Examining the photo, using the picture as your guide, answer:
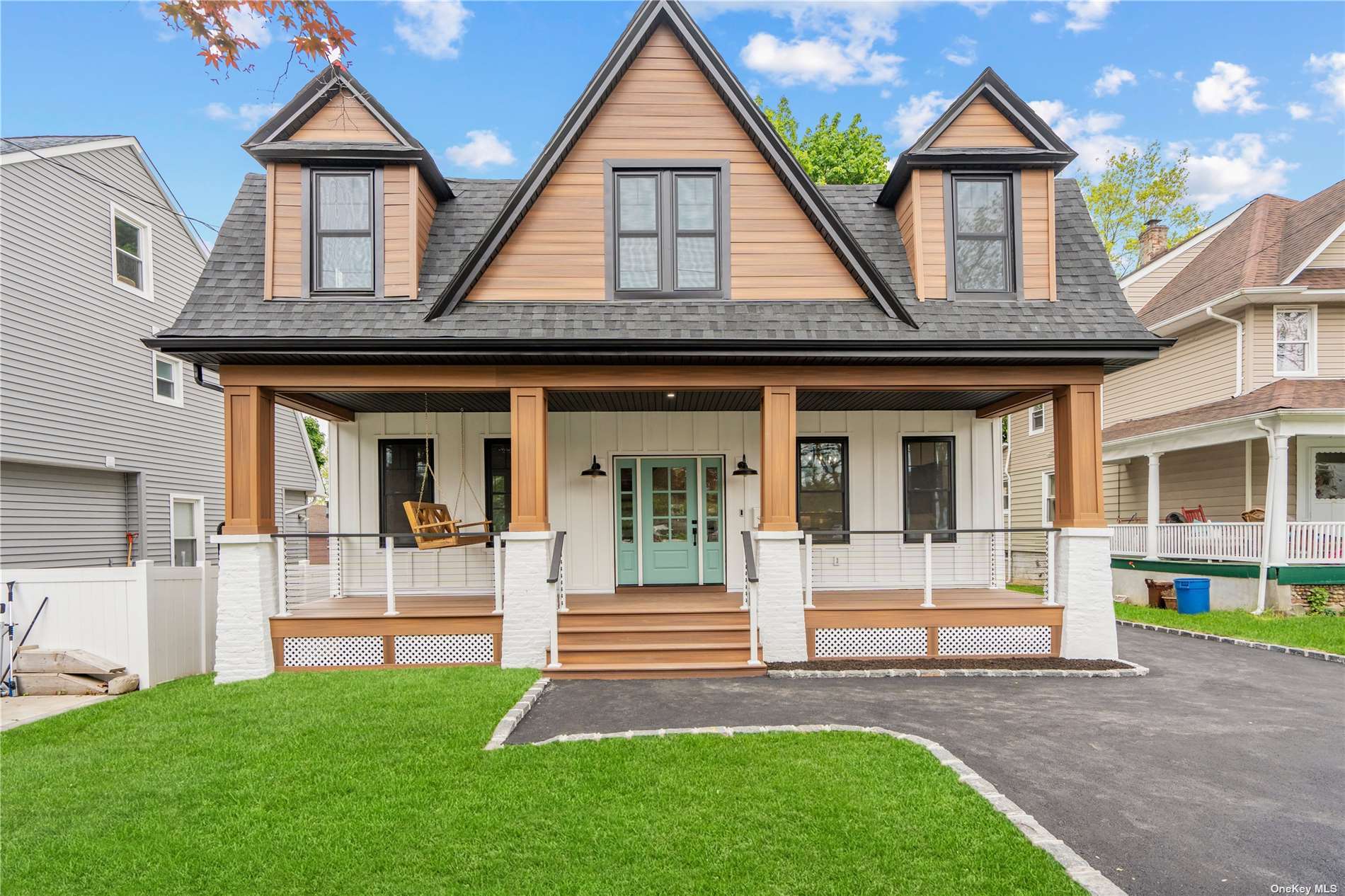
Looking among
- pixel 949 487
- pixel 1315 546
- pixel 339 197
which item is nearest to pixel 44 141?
pixel 339 197

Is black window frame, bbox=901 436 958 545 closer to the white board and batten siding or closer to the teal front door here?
the white board and batten siding

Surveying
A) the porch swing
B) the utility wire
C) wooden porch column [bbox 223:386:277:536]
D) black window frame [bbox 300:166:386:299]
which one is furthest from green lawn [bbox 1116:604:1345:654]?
the utility wire

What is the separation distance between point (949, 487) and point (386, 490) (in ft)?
26.9

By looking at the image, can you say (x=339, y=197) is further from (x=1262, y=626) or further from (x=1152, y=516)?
(x=1152, y=516)

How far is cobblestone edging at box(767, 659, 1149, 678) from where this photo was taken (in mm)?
7699

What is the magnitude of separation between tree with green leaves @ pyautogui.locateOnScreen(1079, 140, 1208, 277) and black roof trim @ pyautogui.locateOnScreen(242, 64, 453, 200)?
82.1 ft

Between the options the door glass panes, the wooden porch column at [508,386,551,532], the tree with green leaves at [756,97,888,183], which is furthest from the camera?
the tree with green leaves at [756,97,888,183]

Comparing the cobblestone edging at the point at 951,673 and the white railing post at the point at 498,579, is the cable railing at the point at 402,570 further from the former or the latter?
the cobblestone edging at the point at 951,673

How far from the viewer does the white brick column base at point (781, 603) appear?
320 inches

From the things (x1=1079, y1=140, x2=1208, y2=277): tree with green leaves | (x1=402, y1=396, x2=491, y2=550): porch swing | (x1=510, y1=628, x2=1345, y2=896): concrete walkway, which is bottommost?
(x1=510, y1=628, x2=1345, y2=896): concrete walkway

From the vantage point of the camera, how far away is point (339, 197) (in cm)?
860

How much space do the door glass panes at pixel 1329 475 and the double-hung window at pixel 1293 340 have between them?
1581 millimetres

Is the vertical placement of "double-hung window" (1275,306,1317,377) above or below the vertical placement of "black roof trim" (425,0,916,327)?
below

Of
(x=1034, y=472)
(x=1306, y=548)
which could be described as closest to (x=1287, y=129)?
(x=1034, y=472)
